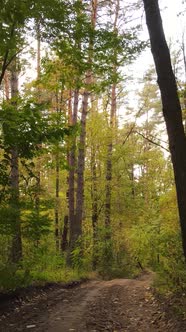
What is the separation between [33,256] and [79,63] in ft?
17.2

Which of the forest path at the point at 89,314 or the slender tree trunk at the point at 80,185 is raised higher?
the slender tree trunk at the point at 80,185

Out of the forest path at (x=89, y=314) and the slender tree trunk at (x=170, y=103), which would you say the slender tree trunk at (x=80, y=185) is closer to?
the forest path at (x=89, y=314)

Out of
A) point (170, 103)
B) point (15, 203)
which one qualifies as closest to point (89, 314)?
point (15, 203)

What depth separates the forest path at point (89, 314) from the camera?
5.80 m

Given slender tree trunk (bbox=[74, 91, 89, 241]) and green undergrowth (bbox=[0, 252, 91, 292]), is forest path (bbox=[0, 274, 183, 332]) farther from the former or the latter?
slender tree trunk (bbox=[74, 91, 89, 241])

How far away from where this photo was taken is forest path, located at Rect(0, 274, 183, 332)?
5.80 meters

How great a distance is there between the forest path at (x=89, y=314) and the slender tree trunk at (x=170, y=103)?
5.69 ft

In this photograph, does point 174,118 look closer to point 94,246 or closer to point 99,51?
point 99,51

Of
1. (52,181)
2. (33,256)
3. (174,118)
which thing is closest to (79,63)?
(174,118)

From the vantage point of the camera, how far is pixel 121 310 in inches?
295

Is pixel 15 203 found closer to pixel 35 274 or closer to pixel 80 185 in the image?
pixel 35 274

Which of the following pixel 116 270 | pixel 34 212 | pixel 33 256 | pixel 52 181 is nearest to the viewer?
pixel 34 212

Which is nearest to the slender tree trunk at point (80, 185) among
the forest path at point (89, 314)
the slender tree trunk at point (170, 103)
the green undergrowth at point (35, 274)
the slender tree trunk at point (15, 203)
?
the green undergrowth at point (35, 274)

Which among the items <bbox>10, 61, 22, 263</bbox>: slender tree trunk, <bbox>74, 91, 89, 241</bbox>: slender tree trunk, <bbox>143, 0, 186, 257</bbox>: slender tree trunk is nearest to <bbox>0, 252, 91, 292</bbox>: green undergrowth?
<bbox>10, 61, 22, 263</bbox>: slender tree trunk
